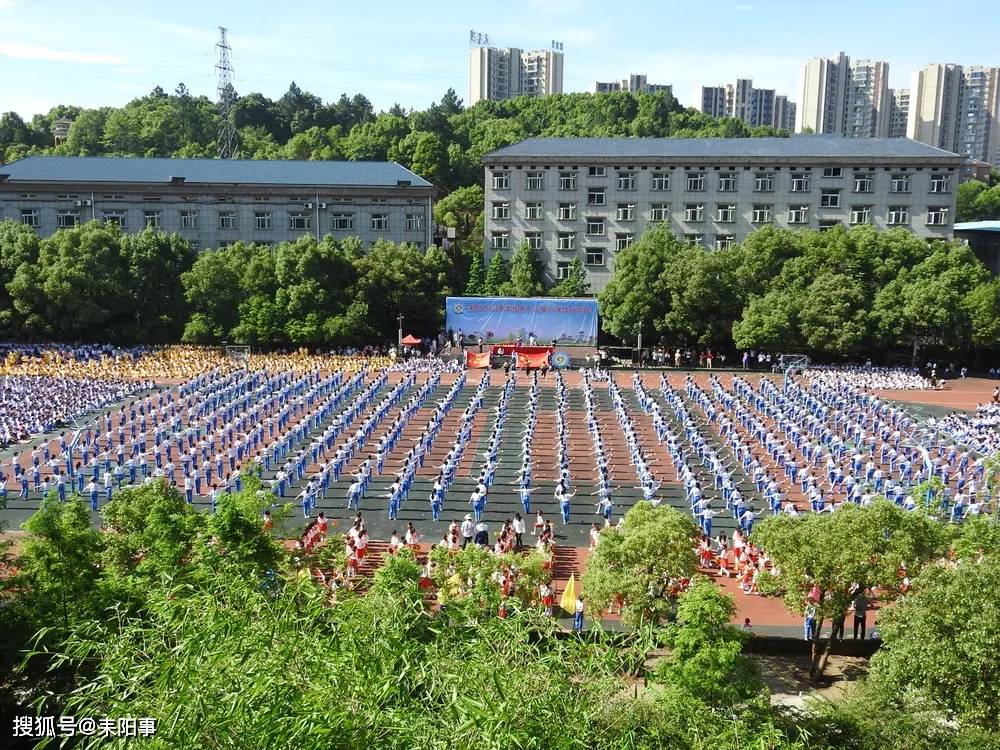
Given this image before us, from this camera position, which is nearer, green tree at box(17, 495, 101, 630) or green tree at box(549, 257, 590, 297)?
green tree at box(17, 495, 101, 630)

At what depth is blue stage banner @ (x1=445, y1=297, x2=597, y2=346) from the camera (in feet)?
139

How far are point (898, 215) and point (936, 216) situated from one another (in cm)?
199

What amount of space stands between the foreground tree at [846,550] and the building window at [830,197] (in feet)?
127

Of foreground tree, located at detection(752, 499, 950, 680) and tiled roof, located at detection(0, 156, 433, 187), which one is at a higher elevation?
tiled roof, located at detection(0, 156, 433, 187)

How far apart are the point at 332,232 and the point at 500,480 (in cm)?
3014

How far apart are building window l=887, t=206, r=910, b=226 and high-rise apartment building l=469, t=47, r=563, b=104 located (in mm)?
86768

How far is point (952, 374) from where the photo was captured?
132 feet

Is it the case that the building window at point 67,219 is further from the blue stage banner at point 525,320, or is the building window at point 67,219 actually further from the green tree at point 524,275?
the green tree at point 524,275

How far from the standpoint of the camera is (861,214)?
46688 mm

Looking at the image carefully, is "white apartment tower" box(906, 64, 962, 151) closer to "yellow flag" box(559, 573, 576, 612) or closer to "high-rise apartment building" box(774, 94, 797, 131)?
"high-rise apartment building" box(774, 94, 797, 131)

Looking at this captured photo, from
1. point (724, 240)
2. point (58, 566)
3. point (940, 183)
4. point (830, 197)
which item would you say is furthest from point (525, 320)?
point (58, 566)

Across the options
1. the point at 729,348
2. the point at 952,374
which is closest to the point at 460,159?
the point at 729,348

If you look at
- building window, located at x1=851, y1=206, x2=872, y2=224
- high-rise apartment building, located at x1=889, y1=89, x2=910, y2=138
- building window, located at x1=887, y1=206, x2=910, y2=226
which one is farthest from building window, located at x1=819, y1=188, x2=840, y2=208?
high-rise apartment building, located at x1=889, y1=89, x2=910, y2=138

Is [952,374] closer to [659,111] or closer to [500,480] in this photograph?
[500,480]
